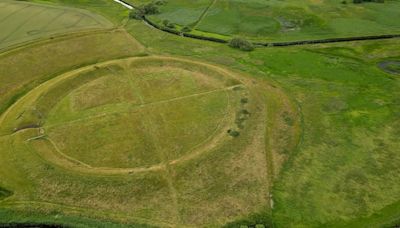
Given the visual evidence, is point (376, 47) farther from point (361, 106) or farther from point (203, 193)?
point (203, 193)

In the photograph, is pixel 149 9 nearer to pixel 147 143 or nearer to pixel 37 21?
pixel 37 21

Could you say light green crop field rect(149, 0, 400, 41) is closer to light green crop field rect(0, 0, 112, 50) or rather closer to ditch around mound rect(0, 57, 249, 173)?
light green crop field rect(0, 0, 112, 50)

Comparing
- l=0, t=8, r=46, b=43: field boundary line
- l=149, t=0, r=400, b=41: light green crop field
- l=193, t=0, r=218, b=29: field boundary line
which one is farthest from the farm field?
l=193, t=0, r=218, b=29: field boundary line

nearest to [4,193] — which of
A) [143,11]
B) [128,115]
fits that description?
[128,115]

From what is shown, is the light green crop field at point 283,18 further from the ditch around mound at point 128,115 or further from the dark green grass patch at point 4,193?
the dark green grass patch at point 4,193

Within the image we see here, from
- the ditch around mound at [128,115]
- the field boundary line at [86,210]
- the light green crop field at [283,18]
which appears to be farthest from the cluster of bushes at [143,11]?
the field boundary line at [86,210]
